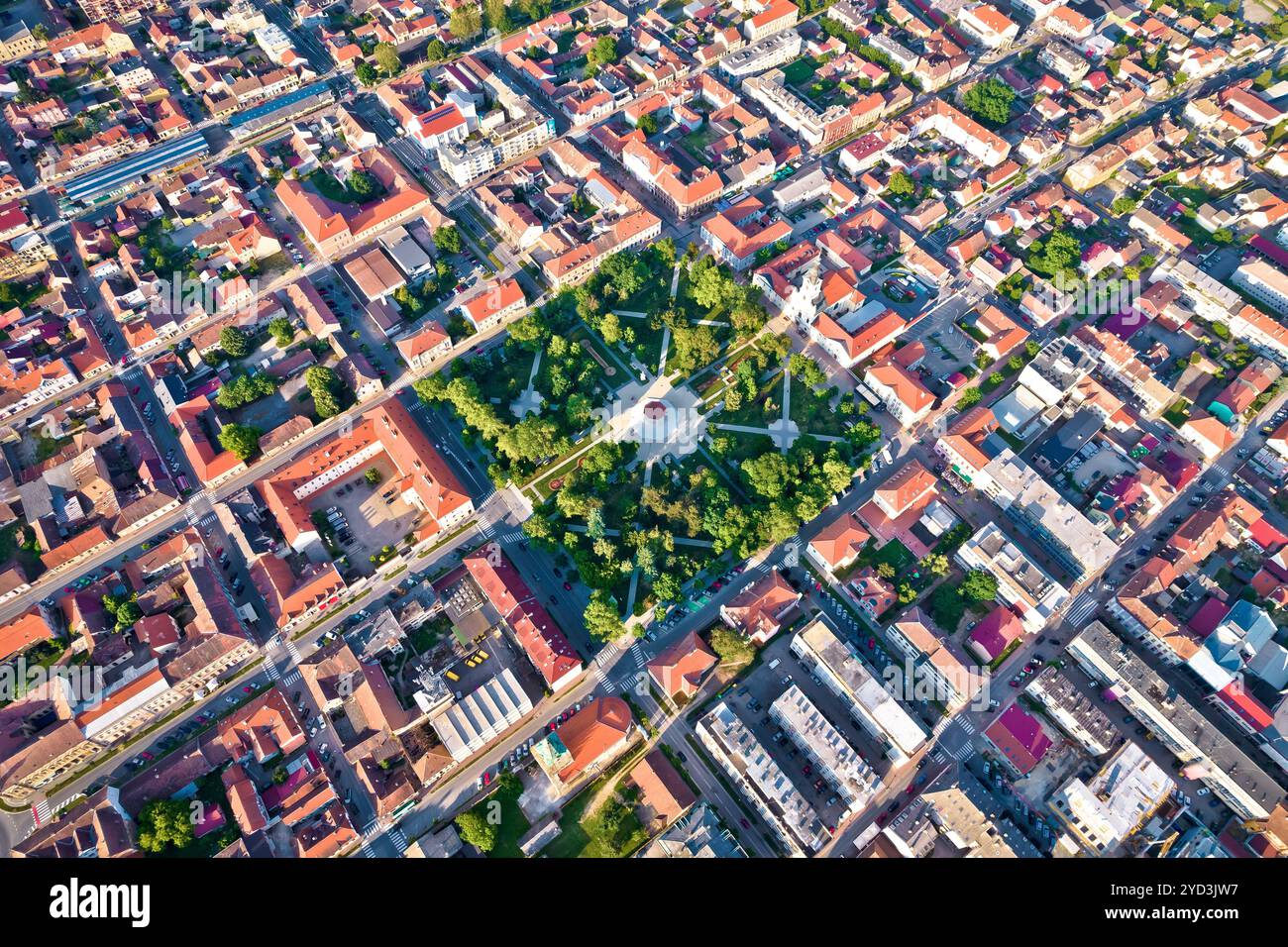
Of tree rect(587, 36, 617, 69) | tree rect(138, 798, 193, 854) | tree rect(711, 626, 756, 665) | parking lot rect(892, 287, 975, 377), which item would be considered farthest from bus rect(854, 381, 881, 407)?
tree rect(138, 798, 193, 854)

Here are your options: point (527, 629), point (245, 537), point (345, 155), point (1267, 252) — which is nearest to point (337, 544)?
point (245, 537)

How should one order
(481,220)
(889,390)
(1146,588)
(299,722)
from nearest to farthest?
(299,722), (1146,588), (889,390), (481,220)

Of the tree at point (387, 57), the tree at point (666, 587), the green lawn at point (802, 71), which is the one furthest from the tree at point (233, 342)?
the green lawn at point (802, 71)

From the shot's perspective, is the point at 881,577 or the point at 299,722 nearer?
the point at 299,722

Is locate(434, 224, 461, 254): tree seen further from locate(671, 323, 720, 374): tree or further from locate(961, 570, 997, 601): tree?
locate(961, 570, 997, 601): tree

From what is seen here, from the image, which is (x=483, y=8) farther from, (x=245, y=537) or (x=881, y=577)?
(x=881, y=577)

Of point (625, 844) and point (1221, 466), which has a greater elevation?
point (625, 844)

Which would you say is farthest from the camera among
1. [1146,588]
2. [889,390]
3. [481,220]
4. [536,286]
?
[481,220]
